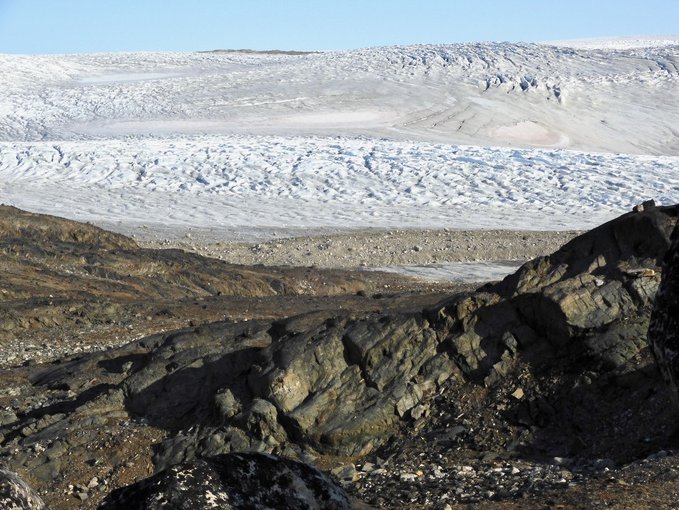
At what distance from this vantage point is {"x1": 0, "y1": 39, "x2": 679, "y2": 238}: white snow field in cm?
2891

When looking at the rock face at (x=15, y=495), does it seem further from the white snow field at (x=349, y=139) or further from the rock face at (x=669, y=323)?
the white snow field at (x=349, y=139)

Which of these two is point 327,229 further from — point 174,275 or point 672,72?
point 672,72

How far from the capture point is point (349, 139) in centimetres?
3656

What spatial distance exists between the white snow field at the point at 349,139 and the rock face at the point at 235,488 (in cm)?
2142

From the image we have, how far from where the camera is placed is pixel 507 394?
25.7 feet

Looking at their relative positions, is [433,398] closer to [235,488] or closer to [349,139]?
[235,488]

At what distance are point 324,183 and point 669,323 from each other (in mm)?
27681

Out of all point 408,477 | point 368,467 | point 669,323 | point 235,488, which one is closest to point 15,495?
point 235,488

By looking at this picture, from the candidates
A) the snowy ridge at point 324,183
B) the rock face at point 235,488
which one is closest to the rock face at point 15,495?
the rock face at point 235,488

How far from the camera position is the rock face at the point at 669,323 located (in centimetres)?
338

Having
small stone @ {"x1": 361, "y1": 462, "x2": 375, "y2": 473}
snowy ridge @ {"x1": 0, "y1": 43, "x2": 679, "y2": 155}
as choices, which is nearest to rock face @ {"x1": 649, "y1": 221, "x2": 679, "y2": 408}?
small stone @ {"x1": 361, "y1": 462, "x2": 375, "y2": 473}

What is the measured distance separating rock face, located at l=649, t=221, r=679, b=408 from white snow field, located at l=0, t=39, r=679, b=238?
2285cm

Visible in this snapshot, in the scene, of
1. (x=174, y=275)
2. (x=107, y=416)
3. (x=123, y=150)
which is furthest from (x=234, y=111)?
(x=107, y=416)

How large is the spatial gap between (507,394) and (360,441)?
1.19 meters
